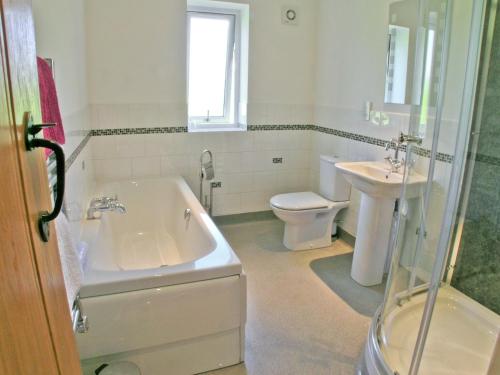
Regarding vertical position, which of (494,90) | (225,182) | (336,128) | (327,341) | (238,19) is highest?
(238,19)

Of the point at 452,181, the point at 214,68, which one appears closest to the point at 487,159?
the point at 452,181

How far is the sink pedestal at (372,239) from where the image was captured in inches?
103

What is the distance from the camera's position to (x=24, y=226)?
749 millimetres

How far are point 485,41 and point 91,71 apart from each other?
8.98ft

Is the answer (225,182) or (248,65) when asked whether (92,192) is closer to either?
(225,182)

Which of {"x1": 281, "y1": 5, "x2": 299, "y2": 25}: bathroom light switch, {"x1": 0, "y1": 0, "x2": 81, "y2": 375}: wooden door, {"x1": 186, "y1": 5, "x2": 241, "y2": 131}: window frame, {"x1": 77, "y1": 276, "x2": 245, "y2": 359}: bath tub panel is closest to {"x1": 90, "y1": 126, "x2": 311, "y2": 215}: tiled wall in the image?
{"x1": 186, "y1": 5, "x2": 241, "y2": 131}: window frame

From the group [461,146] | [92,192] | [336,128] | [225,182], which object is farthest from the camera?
[225,182]

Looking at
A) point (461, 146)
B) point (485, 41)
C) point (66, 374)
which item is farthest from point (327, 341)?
point (485, 41)

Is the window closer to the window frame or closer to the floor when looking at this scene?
the window frame

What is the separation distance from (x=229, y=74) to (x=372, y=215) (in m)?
2.04

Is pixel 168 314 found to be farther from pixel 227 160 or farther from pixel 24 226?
pixel 227 160

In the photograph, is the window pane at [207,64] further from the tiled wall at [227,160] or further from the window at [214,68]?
the tiled wall at [227,160]

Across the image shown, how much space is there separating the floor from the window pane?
134 centimetres

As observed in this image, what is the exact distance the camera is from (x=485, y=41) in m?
1.96
